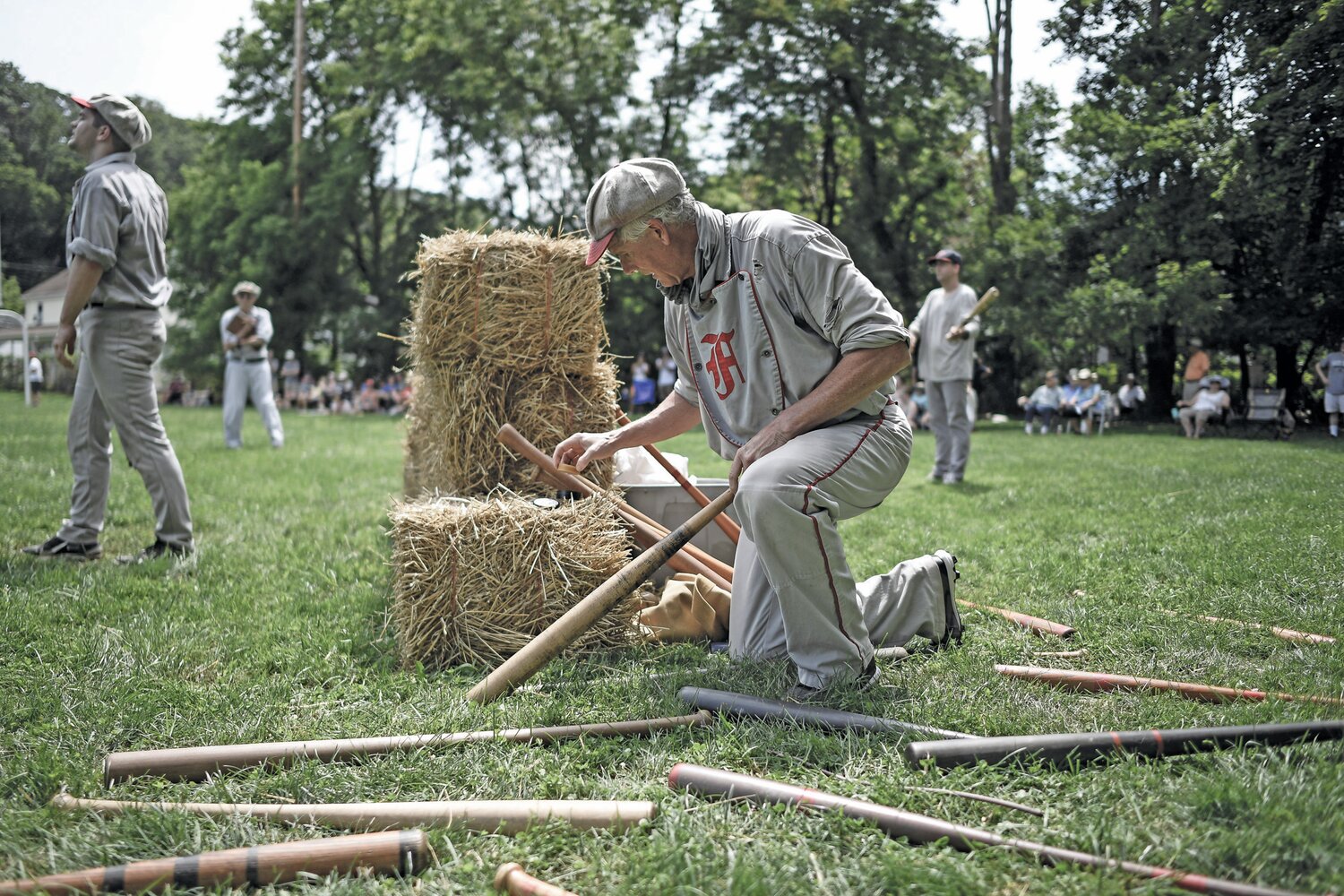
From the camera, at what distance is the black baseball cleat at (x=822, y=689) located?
294cm

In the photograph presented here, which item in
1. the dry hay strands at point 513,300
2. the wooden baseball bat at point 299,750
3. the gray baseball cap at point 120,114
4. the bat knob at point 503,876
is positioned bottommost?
the bat knob at point 503,876

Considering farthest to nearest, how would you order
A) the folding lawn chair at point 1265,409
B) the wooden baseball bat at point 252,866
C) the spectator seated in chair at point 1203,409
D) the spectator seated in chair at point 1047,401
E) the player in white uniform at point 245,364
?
the spectator seated in chair at point 1047,401 < the spectator seated in chair at point 1203,409 < the player in white uniform at point 245,364 < the folding lawn chair at point 1265,409 < the wooden baseball bat at point 252,866

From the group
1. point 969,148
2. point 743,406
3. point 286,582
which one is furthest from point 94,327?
point 969,148

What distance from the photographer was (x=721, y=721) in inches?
109

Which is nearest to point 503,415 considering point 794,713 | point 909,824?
point 794,713

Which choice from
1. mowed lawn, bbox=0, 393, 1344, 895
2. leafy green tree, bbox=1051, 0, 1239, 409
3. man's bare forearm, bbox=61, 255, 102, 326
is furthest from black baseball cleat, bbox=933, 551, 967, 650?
man's bare forearm, bbox=61, 255, 102, 326

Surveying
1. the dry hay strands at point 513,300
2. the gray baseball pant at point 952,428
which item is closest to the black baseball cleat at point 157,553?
the dry hay strands at point 513,300

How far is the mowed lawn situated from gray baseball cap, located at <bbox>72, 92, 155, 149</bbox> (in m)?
2.31

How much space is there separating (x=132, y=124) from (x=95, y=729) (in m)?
3.70

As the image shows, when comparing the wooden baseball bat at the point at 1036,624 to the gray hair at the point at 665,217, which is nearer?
the gray hair at the point at 665,217

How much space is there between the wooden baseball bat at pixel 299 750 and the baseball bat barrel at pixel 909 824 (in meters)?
0.39

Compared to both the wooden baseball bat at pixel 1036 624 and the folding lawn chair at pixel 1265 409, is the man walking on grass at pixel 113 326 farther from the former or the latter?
the folding lawn chair at pixel 1265 409

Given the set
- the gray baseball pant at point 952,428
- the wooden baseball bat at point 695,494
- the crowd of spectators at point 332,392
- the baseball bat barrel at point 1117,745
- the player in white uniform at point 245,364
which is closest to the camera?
the baseball bat barrel at point 1117,745

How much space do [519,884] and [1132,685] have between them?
6.76ft
